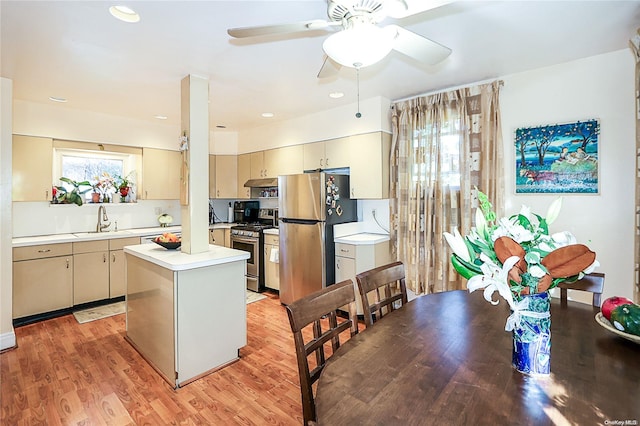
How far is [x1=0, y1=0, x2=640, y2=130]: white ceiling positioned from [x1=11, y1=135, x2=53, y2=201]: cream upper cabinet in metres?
0.52

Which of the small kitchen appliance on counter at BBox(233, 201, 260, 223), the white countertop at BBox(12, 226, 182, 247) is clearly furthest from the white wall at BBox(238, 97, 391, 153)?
the white countertop at BBox(12, 226, 182, 247)

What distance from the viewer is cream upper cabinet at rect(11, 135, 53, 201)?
3.57 metres

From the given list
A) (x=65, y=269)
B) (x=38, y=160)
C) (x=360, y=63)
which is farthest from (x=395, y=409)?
(x=38, y=160)

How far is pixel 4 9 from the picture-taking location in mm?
1862

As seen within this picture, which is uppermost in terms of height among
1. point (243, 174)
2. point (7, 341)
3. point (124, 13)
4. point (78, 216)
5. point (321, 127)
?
point (124, 13)

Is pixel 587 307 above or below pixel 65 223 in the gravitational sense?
below

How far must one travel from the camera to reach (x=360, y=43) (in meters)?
1.29

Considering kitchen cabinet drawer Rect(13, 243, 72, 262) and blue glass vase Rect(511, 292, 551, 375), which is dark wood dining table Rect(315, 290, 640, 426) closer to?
blue glass vase Rect(511, 292, 551, 375)

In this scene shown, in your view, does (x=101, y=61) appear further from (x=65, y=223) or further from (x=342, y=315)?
(x=342, y=315)

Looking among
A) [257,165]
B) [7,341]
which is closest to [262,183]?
[257,165]

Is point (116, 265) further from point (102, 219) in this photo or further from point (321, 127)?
point (321, 127)

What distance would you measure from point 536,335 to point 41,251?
14.9ft

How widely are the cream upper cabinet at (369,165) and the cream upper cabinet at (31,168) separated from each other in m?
3.63

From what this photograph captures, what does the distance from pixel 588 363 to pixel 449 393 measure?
0.57m
